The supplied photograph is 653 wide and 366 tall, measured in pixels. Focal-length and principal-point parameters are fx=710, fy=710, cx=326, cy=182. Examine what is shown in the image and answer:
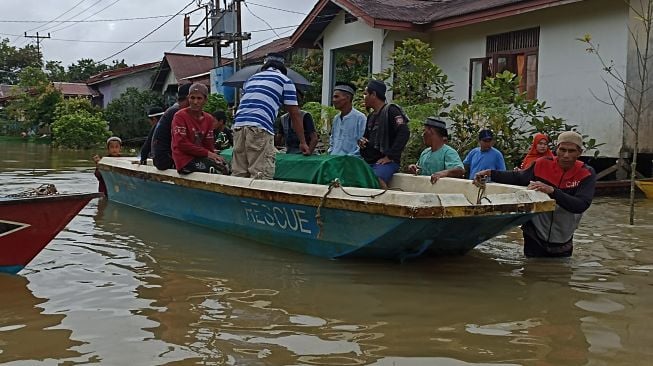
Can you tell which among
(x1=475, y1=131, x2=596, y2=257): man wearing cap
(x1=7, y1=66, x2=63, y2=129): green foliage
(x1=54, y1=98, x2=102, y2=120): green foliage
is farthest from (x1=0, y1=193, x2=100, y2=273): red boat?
(x1=7, y1=66, x2=63, y2=129): green foliage

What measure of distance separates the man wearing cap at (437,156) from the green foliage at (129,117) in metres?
26.5

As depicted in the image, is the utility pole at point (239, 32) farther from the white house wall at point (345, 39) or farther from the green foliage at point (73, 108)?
the green foliage at point (73, 108)

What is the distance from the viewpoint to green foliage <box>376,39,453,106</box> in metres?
14.2

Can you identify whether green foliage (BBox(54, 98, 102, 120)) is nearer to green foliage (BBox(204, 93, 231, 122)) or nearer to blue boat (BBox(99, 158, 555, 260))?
green foliage (BBox(204, 93, 231, 122))

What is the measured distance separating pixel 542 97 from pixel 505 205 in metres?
9.23

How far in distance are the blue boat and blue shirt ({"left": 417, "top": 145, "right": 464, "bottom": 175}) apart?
0.30 meters

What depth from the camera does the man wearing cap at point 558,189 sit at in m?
5.48

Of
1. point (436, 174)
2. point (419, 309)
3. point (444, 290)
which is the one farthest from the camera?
point (436, 174)

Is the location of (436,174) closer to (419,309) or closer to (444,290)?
(444,290)

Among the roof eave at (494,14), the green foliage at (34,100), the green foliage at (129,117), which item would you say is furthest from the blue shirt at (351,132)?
the green foliage at (34,100)

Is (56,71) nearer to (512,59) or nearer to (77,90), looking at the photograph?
(77,90)

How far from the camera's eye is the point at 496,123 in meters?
12.1

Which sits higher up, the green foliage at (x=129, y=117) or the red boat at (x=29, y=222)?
the green foliage at (x=129, y=117)

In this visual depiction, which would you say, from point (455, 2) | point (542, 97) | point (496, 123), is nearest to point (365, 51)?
Result: point (455, 2)
